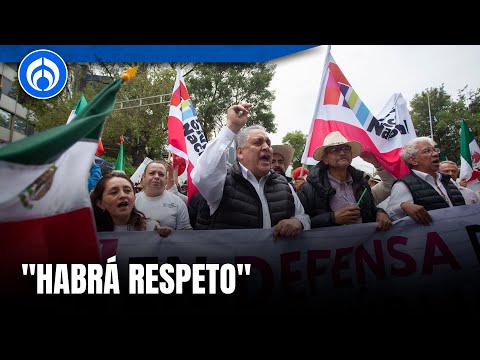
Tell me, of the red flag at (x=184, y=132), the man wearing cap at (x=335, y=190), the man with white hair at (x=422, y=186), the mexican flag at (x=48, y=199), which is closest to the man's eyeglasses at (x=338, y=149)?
the man wearing cap at (x=335, y=190)

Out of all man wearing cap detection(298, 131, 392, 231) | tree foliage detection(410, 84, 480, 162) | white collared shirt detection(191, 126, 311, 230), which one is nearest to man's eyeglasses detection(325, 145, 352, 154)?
man wearing cap detection(298, 131, 392, 231)

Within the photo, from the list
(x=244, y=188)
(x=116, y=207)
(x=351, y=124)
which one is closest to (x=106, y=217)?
(x=116, y=207)

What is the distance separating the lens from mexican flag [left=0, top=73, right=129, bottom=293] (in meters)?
1.72

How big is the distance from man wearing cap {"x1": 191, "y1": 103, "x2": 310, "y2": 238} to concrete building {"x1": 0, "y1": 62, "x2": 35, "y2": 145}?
30.3 metres

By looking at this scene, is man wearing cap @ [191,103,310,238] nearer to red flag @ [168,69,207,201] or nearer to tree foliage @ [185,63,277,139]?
red flag @ [168,69,207,201]

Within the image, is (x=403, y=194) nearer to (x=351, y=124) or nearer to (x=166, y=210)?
(x=351, y=124)

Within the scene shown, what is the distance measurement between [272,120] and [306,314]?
24.5 metres

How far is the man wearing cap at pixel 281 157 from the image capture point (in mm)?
3959

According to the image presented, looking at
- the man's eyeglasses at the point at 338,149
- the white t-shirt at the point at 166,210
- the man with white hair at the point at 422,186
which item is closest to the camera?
the man with white hair at the point at 422,186

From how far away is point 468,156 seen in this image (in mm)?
5957

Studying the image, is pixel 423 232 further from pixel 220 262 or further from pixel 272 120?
pixel 272 120

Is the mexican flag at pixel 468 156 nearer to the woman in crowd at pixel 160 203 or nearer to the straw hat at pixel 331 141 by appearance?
the straw hat at pixel 331 141

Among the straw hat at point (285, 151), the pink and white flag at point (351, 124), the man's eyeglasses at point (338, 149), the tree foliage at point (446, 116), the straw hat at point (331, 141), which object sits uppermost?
the tree foliage at point (446, 116)

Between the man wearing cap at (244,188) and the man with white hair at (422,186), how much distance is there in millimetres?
746
